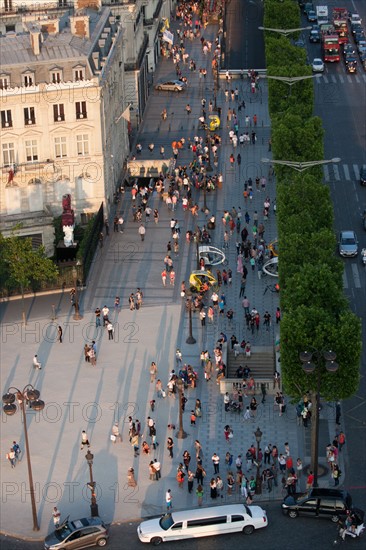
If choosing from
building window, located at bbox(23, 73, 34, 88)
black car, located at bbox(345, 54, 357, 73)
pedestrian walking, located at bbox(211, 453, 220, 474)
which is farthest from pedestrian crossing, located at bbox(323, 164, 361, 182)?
pedestrian walking, located at bbox(211, 453, 220, 474)

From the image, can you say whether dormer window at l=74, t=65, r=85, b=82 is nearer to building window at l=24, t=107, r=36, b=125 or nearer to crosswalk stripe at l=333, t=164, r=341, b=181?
building window at l=24, t=107, r=36, b=125

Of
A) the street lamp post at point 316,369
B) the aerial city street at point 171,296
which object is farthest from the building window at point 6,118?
the street lamp post at point 316,369

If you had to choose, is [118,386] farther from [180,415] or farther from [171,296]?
[171,296]

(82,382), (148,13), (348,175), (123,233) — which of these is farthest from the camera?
(148,13)

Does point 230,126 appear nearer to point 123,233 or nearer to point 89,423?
point 123,233

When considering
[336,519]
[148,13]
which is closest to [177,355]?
[336,519]

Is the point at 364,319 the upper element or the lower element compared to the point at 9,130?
lower

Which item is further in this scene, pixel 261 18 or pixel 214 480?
pixel 261 18

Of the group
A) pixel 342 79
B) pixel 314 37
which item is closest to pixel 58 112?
pixel 342 79
